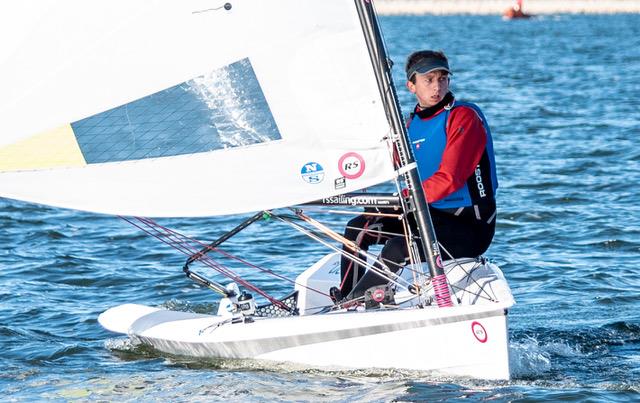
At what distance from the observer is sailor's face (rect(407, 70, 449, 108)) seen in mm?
6109

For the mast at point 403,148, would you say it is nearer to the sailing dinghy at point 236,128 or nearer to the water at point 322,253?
the sailing dinghy at point 236,128

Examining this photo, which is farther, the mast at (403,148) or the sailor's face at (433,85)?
the sailor's face at (433,85)

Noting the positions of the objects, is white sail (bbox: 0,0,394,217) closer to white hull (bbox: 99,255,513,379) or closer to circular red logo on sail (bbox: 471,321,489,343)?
white hull (bbox: 99,255,513,379)

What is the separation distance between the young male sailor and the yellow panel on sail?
1659 millimetres

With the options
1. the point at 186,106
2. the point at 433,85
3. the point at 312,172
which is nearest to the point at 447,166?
the point at 433,85

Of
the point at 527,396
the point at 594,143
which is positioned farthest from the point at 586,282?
the point at 594,143

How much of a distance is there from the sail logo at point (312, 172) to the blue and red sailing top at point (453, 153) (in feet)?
1.88

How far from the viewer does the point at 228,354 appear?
6355mm

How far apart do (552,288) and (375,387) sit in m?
2.72

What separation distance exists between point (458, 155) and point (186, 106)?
139 centimetres

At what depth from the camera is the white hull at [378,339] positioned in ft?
18.6

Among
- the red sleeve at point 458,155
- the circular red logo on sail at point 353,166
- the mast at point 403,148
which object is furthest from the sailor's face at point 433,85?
the circular red logo on sail at point 353,166

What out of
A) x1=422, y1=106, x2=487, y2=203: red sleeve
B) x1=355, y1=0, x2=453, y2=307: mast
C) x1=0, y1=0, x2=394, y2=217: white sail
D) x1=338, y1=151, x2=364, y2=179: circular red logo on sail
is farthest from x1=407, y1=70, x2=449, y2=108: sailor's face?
x1=338, y1=151, x2=364, y2=179: circular red logo on sail

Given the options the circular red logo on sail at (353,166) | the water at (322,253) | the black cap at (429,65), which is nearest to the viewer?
the circular red logo on sail at (353,166)
